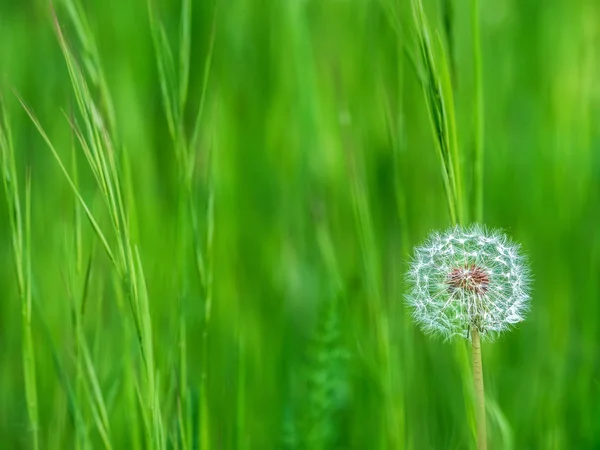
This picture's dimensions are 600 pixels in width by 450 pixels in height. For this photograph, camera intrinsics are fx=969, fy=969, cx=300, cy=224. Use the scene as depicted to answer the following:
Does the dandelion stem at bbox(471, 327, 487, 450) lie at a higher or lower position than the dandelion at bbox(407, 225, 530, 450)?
lower

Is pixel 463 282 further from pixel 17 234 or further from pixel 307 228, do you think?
pixel 307 228

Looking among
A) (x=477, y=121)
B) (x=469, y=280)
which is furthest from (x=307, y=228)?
(x=469, y=280)

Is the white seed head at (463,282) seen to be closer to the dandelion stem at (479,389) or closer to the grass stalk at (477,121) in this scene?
the dandelion stem at (479,389)

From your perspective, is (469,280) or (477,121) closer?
(469,280)

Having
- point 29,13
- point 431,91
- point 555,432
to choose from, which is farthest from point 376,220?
point 29,13

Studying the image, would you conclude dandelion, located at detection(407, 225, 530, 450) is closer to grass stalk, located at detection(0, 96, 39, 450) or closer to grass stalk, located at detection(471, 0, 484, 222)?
grass stalk, located at detection(471, 0, 484, 222)

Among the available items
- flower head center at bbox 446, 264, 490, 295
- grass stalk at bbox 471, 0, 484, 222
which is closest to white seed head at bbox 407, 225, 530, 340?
flower head center at bbox 446, 264, 490, 295

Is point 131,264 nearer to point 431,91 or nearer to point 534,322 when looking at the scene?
point 431,91
